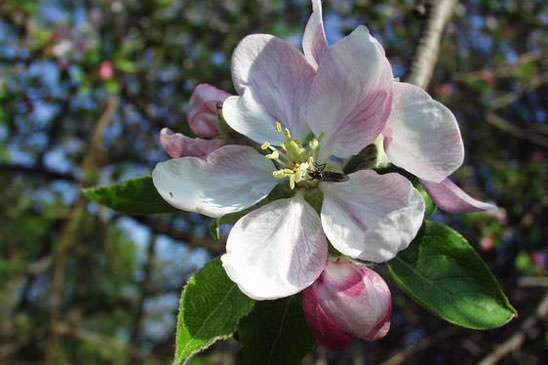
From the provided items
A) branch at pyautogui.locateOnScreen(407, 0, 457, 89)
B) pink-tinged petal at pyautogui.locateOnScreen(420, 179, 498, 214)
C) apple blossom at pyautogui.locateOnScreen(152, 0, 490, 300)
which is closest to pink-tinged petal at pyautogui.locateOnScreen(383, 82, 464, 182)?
apple blossom at pyautogui.locateOnScreen(152, 0, 490, 300)

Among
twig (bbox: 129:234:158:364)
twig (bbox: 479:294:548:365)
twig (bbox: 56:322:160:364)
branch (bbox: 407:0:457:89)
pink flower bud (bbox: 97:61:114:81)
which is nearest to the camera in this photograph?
branch (bbox: 407:0:457:89)

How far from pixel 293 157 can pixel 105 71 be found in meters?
2.63

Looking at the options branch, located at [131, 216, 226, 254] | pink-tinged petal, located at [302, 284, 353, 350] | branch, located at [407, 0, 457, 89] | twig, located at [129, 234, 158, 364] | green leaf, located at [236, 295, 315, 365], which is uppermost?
branch, located at [407, 0, 457, 89]

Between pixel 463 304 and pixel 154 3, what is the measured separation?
12.2 ft

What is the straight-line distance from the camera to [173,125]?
2.71 m

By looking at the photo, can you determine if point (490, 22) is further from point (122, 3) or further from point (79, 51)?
point (79, 51)

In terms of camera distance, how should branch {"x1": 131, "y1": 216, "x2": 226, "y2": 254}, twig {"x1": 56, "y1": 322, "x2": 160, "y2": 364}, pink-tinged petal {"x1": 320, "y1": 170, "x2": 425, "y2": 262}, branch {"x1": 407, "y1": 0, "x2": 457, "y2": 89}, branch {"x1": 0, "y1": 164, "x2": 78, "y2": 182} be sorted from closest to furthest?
pink-tinged petal {"x1": 320, "y1": 170, "x2": 425, "y2": 262}
branch {"x1": 407, "y1": 0, "x2": 457, "y2": 89}
branch {"x1": 131, "y1": 216, "x2": 226, "y2": 254}
branch {"x1": 0, "y1": 164, "x2": 78, "y2": 182}
twig {"x1": 56, "y1": 322, "x2": 160, "y2": 364}

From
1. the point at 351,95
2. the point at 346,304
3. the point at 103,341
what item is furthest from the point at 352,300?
the point at 103,341

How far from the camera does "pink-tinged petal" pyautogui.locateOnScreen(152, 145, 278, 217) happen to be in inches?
39.1

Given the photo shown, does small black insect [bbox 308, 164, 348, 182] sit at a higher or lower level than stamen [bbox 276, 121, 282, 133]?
lower

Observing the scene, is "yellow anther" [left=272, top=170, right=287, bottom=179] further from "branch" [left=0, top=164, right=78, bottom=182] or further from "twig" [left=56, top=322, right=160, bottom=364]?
"twig" [left=56, top=322, right=160, bottom=364]

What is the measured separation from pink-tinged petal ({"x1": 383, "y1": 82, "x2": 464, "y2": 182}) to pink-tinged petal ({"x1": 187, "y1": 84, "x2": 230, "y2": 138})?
35 centimetres

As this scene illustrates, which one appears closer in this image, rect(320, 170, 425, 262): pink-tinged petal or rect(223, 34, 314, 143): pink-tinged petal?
rect(320, 170, 425, 262): pink-tinged petal

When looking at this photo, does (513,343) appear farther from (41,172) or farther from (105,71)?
(105,71)
